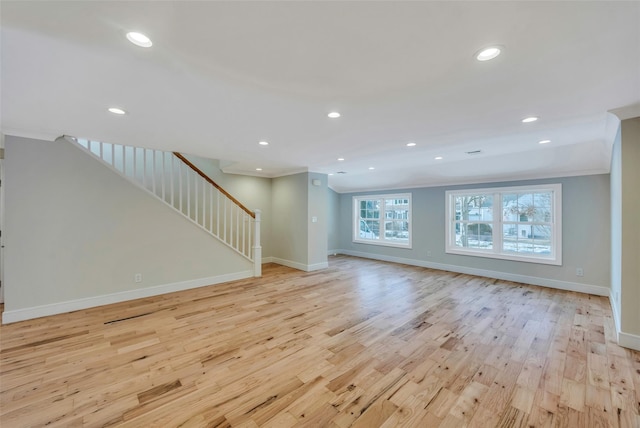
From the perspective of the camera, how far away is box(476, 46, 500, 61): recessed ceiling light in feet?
5.12

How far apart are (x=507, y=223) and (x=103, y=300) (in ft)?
23.6

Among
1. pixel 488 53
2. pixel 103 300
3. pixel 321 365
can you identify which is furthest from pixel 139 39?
pixel 103 300

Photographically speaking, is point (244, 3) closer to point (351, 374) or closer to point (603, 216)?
point (351, 374)

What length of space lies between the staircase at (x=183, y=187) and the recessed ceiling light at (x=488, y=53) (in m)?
4.41

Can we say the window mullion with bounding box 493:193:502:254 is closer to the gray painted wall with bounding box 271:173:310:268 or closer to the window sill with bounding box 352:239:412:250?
the window sill with bounding box 352:239:412:250

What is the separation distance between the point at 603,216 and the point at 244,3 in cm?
589

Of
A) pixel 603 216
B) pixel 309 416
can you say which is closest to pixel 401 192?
pixel 603 216

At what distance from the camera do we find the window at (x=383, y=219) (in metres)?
6.91

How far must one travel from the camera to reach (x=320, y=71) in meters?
1.82

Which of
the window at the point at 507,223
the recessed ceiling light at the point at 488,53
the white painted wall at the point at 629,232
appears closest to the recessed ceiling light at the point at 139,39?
the recessed ceiling light at the point at 488,53

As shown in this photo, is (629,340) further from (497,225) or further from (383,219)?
(383,219)

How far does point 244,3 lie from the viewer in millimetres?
1228

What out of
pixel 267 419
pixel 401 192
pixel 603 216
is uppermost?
pixel 401 192

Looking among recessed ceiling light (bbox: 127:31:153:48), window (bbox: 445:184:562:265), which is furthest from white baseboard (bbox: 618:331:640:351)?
recessed ceiling light (bbox: 127:31:153:48)
